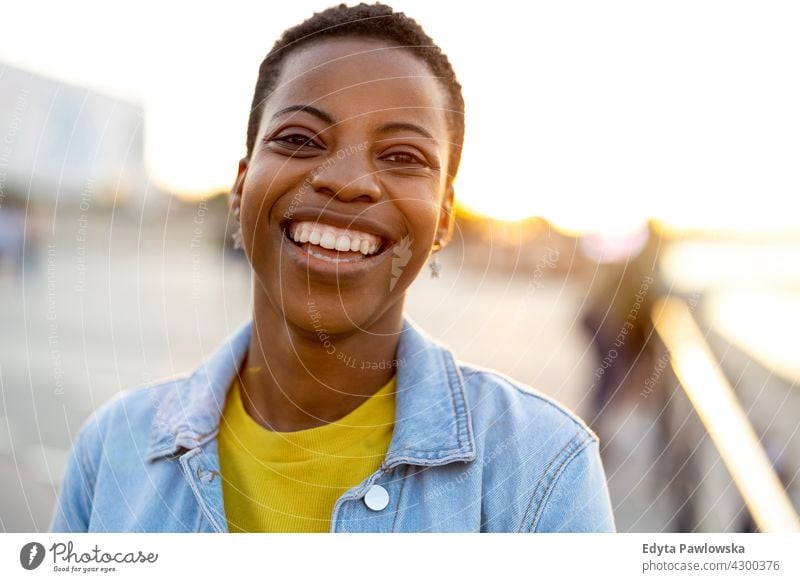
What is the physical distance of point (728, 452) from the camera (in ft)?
10.4

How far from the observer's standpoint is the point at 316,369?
1.36m

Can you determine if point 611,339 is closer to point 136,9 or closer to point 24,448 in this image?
point 136,9

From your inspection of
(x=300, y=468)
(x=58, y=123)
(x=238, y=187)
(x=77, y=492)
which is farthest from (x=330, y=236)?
(x=58, y=123)

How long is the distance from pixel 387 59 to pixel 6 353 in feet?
15.9

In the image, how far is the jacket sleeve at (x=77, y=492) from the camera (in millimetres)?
1418

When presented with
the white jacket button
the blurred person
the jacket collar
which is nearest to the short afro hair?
the jacket collar

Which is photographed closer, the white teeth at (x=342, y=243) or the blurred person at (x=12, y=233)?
the white teeth at (x=342, y=243)

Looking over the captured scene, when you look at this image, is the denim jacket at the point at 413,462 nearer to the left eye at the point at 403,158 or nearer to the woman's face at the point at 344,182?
the woman's face at the point at 344,182

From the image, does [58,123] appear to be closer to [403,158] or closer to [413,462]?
[403,158]

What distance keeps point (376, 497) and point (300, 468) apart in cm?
14

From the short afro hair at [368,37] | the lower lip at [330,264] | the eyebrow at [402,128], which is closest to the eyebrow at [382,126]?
the eyebrow at [402,128]

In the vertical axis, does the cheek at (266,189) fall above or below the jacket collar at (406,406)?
above

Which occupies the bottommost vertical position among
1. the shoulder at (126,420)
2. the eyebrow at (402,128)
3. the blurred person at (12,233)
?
the shoulder at (126,420)

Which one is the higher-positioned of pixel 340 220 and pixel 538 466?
pixel 340 220
